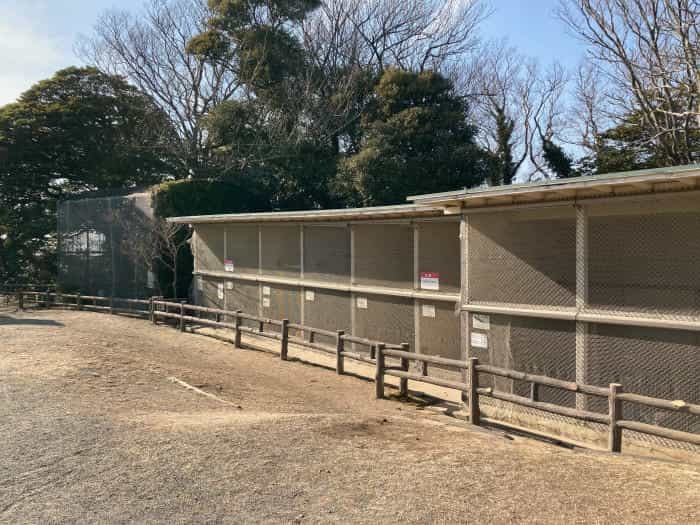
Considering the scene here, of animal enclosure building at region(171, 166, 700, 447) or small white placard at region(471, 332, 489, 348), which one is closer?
animal enclosure building at region(171, 166, 700, 447)

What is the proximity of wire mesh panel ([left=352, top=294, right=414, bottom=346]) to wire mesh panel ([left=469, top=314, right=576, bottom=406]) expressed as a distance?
3.01 meters

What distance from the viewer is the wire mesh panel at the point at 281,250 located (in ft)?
46.3

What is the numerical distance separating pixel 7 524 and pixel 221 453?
1.81 m

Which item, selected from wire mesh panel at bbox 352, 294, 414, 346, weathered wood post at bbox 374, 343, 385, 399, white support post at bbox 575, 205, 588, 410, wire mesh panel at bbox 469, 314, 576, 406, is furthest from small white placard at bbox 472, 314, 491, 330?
wire mesh panel at bbox 352, 294, 414, 346

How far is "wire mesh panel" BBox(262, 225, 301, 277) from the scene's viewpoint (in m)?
14.1

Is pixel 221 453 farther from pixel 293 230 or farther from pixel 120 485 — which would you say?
pixel 293 230

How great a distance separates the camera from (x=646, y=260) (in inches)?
261

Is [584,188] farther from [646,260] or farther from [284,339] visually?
[284,339]

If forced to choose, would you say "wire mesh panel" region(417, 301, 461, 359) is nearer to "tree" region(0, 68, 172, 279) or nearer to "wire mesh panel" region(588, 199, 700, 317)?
"wire mesh panel" region(588, 199, 700, 317)

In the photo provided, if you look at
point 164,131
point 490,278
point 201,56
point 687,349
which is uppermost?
point 201,56

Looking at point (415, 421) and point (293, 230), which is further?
point (293, 230)

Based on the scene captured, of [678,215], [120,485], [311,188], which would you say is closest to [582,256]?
[678,215]

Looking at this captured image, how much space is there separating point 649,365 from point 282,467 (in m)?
4.15

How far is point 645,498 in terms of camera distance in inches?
182
